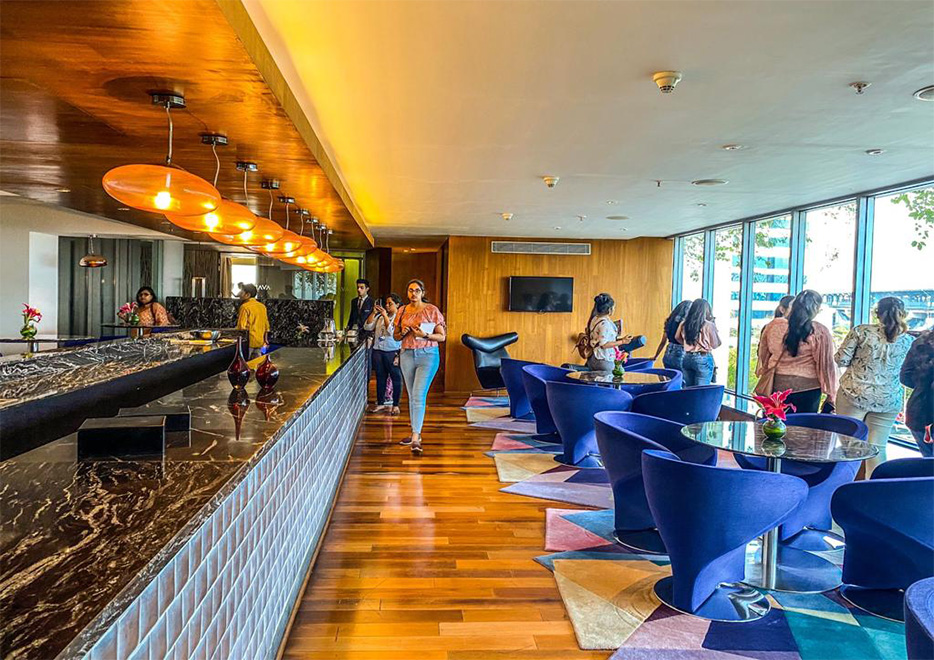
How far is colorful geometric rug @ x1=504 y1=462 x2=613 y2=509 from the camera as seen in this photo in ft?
16.2

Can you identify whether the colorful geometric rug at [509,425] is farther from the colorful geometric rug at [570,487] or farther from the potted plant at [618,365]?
the colorful geometric rug at [570,487]

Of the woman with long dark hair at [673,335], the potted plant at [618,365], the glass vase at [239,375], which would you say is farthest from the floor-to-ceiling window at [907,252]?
the glass vase at [239,375]

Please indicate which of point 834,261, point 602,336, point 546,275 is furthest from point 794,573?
point 546,275

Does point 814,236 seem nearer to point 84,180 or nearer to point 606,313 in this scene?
point 606,313

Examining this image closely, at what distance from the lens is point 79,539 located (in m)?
1.36

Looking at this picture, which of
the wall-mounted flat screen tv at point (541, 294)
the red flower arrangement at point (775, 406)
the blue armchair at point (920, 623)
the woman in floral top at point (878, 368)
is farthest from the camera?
the wall-mounted flat screen tv at point (541, 294)

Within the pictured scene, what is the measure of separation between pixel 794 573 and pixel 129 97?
4.30 meters

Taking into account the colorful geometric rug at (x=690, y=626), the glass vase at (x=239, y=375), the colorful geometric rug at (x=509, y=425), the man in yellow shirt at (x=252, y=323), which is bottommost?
the colorful geometric rug at (x=690, y=626)

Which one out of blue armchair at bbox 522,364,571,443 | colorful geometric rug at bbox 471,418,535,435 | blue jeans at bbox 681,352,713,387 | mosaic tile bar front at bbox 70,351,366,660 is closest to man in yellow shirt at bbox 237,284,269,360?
colorful geometric rug at bbox 471,418,535,435

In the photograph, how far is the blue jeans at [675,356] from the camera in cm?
711

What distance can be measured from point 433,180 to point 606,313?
6.75 ft

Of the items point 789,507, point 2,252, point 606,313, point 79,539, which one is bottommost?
point 789,507

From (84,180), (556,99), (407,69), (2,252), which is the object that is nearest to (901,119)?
(556,99)

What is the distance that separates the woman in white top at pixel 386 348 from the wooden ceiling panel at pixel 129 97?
2.67 metres
